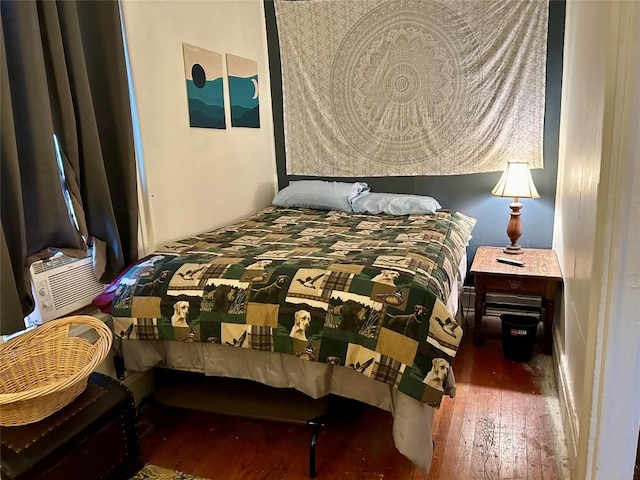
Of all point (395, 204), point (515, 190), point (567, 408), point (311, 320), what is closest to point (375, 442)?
point (311, 320)

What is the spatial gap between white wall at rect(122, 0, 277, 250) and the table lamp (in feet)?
5.73

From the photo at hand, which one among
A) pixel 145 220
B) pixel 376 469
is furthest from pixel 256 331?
pixel 145 220

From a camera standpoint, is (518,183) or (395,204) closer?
(518,183)

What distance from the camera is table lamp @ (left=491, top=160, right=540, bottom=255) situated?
2951mm

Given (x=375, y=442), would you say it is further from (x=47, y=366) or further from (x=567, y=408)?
(x=47, y=366)

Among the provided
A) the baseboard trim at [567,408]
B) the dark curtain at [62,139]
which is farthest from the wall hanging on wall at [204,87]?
the baseboard trim at [567,408]

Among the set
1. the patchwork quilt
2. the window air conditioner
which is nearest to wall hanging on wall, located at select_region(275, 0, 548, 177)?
the patchwork quilt

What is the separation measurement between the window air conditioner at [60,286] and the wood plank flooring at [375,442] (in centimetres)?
63

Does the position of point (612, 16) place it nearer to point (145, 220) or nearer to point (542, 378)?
point (542, 378)

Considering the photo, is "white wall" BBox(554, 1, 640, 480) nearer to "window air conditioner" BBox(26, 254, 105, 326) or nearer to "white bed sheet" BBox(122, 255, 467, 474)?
"white bed sheet" BBox(122, 255, 467, 474)

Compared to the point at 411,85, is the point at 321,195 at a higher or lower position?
lower

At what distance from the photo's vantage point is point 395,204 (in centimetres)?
315

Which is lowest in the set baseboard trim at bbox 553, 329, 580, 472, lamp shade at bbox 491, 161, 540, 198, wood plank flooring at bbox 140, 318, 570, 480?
wood plank flooring at bbox 140, 318, 570, 480

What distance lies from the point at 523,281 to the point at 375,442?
1.30 m
